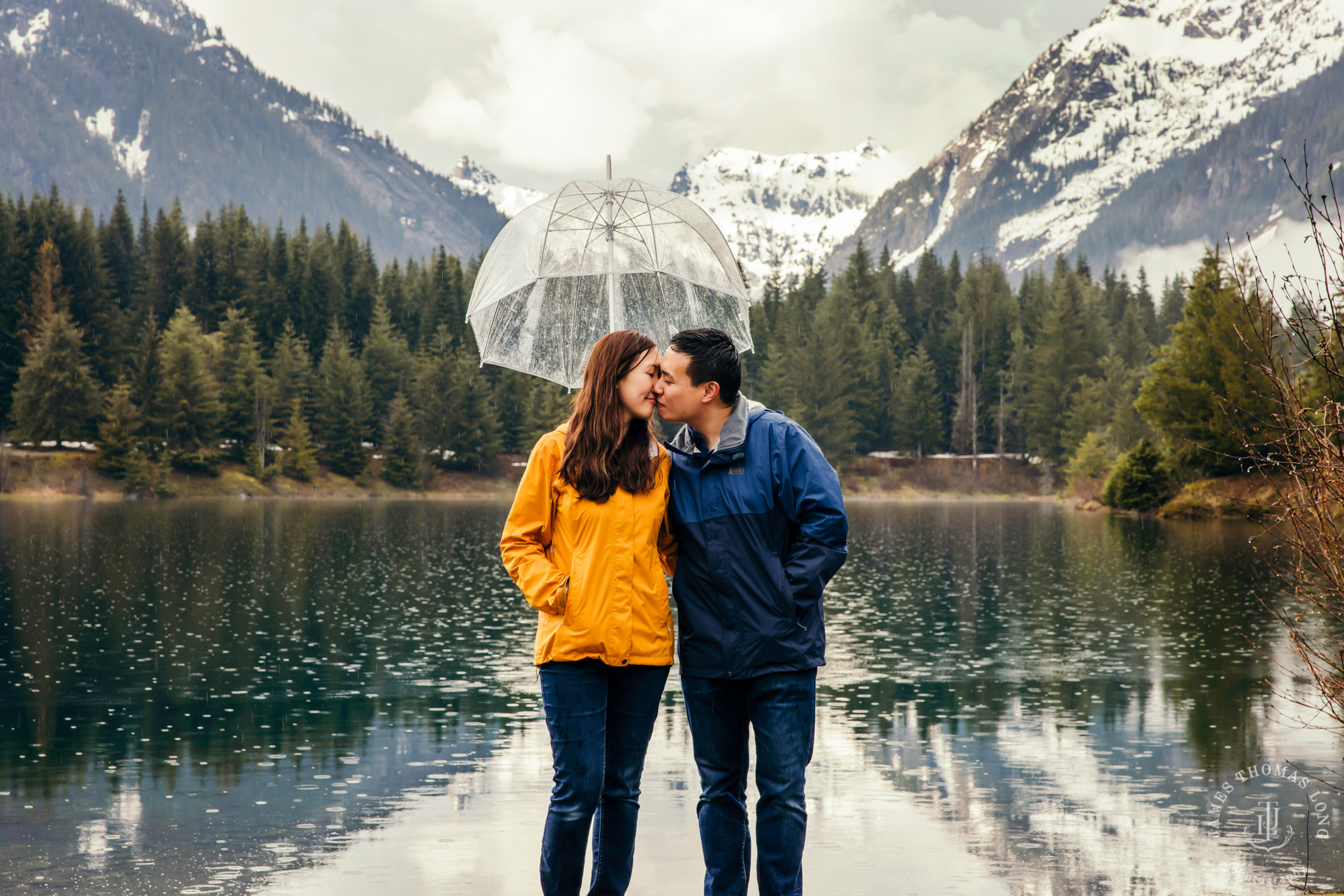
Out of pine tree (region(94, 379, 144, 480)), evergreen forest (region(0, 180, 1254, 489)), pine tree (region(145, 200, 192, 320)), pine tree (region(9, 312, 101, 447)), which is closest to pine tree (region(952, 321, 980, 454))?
evergreen forest (region(0, 180, 1254, 489))

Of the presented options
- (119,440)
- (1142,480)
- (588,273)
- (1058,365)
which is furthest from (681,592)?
(1058,365)

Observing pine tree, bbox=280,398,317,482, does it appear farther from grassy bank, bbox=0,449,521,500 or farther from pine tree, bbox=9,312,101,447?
pine tree, bbox=9,312,101,447

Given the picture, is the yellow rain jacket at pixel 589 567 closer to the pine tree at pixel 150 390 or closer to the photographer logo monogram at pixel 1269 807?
the photographer logo monogram at pixel 1269 807

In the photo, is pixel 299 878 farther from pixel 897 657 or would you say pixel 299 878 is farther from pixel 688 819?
pixel 897 657

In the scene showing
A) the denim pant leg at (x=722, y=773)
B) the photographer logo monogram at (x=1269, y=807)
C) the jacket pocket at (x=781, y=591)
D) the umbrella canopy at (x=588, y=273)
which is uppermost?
the umbrella canopy at (x=588, y=273)

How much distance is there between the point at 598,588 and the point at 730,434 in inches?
29.6

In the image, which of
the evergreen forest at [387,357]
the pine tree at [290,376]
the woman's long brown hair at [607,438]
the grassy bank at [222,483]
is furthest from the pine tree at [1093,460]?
the woman's long brown hair at [607,438]

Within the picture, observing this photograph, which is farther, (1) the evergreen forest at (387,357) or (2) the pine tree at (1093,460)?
(1) the evergreen forest at (387,357)

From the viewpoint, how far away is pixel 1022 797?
7695 millimetres

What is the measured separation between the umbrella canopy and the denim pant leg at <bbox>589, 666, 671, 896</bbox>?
252cm

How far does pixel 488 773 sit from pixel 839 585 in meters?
15.3

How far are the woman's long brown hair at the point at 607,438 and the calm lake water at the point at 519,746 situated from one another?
2490 mm

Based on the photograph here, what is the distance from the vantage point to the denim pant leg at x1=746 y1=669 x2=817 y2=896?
423cm

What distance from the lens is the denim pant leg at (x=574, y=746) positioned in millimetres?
4172
